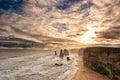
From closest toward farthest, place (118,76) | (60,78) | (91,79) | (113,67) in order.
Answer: (118,76), (113,67), (91,79), (60,78)

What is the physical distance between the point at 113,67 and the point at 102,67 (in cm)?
357

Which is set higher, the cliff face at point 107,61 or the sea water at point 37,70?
the cliff face at point 107,61

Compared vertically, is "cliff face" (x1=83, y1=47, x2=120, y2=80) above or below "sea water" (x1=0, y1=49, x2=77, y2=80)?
above

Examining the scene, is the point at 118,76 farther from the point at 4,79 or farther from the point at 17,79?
the point at 4,79

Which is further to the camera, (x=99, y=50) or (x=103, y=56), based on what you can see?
(x=99, y=50)

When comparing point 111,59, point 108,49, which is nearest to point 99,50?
point 108,49

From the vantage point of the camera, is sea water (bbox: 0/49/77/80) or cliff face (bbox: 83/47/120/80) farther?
sea water (bbox: 0/49/77/80)

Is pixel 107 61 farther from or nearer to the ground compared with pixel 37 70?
farther from the ground

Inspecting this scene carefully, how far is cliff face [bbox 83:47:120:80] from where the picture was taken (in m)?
13.6

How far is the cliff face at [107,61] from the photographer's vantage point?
13634mm

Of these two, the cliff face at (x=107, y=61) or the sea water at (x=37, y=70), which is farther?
the sea water at (x=37, y=70)

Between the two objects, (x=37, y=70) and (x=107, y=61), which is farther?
(x=37, y=70)

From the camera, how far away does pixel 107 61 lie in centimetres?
1600

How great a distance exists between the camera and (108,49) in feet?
52.5
